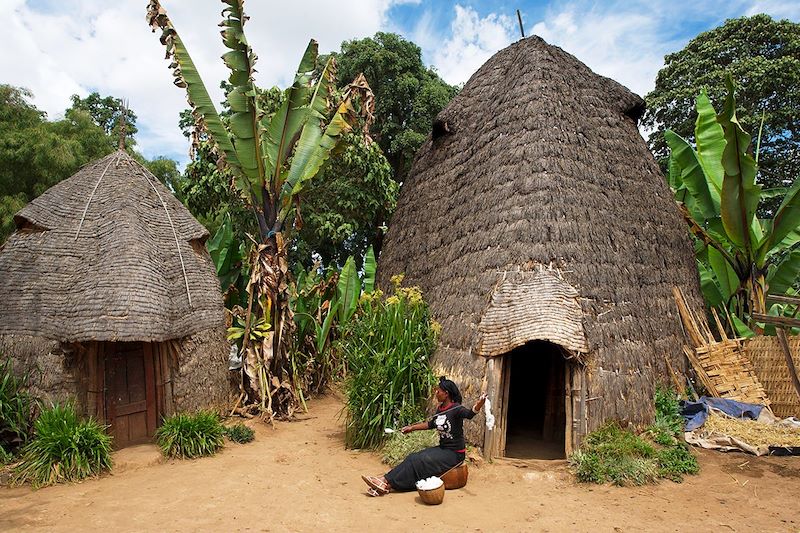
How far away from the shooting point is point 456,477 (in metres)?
5.78

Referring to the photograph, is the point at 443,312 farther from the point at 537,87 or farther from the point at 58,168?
the point at 58,168

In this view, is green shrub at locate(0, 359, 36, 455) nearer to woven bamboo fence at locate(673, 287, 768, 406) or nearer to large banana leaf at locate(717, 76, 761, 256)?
woven bamboo fence at locate(673, 287, 768, 406)

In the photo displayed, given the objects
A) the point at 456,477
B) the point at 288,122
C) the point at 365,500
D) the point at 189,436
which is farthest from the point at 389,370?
the point at 288,122

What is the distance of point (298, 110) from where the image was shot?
8.55 m

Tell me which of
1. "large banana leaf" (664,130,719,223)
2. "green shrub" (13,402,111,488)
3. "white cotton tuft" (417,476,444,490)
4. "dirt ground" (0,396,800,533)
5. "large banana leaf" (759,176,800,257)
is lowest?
"dirt ground" (0,396,800,533)

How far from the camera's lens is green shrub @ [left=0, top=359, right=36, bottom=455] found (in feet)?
20.9

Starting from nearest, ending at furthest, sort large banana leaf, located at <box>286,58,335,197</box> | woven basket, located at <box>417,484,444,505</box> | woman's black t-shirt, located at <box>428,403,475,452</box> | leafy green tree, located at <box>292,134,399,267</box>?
woven basket, located at <box>417,484,444,505</box>, woman's black t-shirt, located at <box>428,403,475,452</box>, large banana leaf, located at <box>286,58,335,197</box>, leafy green tree, located at <box>292,134,399,267</box>

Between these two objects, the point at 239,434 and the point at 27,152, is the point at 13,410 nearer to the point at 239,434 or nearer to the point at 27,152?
the point at 239,434

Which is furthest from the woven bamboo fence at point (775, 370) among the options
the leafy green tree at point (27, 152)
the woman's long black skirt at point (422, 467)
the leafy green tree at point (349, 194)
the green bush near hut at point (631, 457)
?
the leafy green tree at point (27, 152)

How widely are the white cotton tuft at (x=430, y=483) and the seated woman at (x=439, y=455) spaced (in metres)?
0.22

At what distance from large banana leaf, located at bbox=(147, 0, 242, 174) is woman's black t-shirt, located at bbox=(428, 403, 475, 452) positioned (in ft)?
17.0

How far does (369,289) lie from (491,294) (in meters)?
4.47

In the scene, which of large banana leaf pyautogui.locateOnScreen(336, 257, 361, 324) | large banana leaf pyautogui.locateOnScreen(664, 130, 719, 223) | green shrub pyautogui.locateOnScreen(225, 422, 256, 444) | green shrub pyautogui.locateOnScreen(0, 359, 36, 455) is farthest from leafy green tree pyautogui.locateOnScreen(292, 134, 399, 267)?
green shrub pyautogui.locateOnScreen(0, 359, 36, 455)

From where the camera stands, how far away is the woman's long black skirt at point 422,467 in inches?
222
